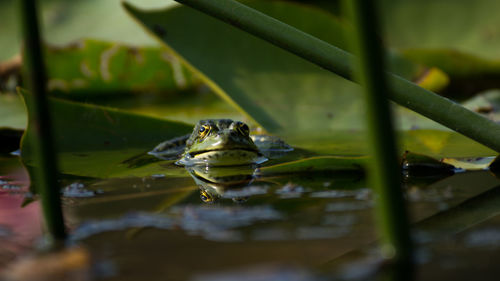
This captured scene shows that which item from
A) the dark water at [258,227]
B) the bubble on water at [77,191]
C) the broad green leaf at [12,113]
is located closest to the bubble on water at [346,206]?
the dark water at [258,227]

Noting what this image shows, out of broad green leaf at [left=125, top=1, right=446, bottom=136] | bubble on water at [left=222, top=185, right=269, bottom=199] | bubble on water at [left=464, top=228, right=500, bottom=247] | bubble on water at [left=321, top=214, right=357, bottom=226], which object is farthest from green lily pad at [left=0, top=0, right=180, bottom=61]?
bubble on water at [left=464, top=228, right=500, bottom=247]

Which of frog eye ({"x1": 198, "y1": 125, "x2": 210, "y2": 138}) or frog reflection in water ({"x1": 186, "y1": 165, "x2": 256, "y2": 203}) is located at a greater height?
frog eye ({"x1": 198, "y1": 125, "x2": 210, "y2": 138})

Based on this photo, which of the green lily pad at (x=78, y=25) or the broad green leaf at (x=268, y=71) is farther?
the green lily pad at (x=78, y=25)

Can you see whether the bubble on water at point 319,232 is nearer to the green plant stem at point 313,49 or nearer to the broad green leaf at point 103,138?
the green plant stem at point 313,49

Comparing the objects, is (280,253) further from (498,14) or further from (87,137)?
(498,14)

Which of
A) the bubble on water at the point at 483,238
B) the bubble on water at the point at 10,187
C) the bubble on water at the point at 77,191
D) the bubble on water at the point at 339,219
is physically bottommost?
the bubble on water at the point at 483,238

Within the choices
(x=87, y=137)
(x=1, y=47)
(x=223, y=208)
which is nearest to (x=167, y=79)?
(x=1, y=47)

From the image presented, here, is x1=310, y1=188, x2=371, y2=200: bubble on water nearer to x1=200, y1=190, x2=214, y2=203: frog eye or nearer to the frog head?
x1=200, y1=190, x2=214, y2=203: frog eye
